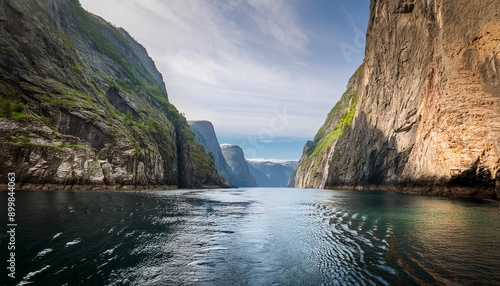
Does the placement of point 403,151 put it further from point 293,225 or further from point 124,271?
point 124,271

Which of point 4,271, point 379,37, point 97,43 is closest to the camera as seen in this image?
point 4,271

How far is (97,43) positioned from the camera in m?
115

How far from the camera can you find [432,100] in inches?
1937

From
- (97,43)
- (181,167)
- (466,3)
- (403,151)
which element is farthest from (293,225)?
(97,43)

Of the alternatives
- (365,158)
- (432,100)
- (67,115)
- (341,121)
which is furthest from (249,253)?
(341,121)

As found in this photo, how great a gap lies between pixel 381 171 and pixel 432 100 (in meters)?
28.8

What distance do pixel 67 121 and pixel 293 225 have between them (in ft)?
202

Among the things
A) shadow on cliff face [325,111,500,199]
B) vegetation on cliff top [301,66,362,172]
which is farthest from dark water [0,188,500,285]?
vegetation on cliff top [301,66,362,172]

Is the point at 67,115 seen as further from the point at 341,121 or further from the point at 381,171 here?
the point at 341,121

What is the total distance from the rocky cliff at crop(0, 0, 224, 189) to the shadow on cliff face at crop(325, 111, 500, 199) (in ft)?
198

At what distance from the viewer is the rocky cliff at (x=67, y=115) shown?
4578cm

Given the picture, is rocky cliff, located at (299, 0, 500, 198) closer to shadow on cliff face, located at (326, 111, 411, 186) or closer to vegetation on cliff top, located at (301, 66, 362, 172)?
shadow on cliff face, located at (326, 111, 411, 186)

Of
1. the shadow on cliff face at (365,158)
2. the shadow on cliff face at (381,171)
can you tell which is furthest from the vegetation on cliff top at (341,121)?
the shadow on cliff face at (381,171)

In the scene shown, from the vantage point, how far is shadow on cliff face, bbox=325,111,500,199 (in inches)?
1508
